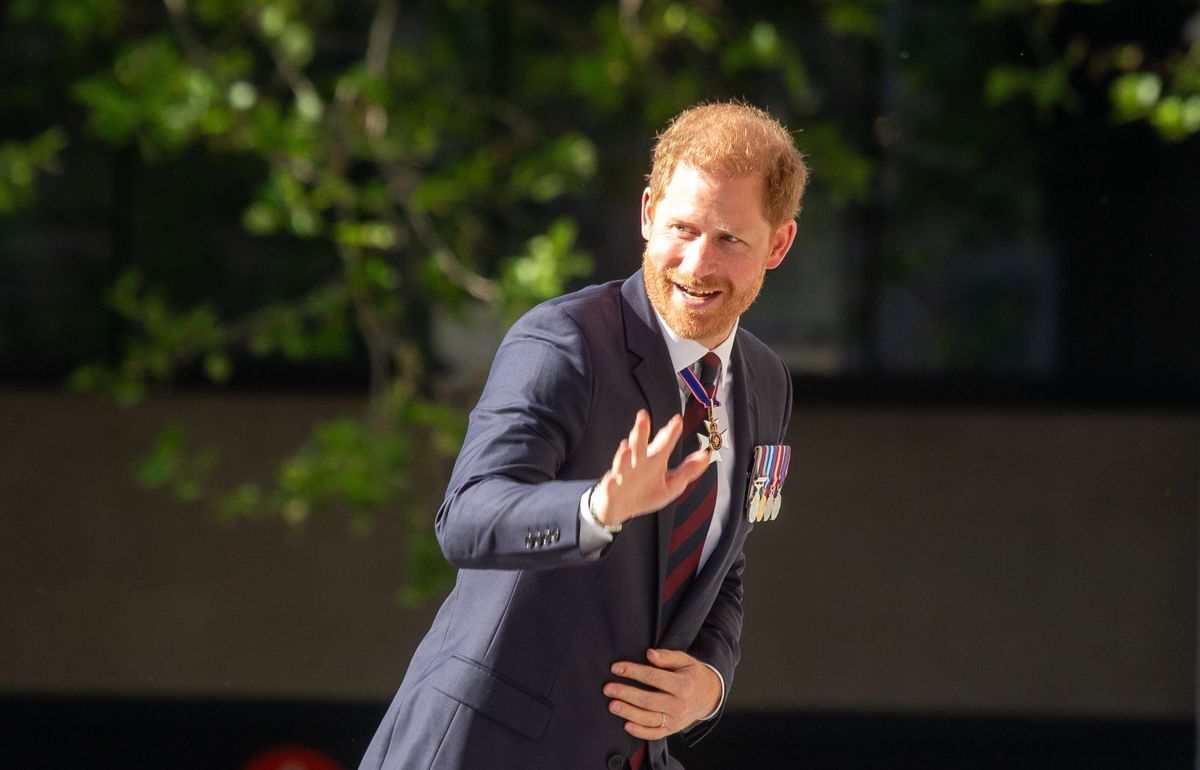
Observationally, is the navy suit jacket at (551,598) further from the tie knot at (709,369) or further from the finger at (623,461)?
the finger at (623,461)

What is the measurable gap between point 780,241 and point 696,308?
18cm

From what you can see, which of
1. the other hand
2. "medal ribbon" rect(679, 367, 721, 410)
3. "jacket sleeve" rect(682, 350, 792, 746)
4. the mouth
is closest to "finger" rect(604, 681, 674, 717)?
the other hand

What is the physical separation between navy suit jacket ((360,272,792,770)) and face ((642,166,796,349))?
6cm

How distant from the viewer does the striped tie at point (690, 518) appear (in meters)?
2.04

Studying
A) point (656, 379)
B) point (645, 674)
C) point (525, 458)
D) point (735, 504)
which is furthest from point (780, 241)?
point (645, 674)

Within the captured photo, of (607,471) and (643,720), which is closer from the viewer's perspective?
(607,471)

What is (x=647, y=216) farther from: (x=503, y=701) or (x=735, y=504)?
(x=503, y=701)

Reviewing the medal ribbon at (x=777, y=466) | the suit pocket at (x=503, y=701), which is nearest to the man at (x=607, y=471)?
the suit pocket at (x=503, y=701)

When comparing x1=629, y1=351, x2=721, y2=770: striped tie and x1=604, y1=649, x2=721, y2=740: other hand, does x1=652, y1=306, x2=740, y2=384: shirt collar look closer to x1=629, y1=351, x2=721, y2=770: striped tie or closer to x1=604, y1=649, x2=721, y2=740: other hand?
x1=629, y1=351, x2=721, y2=770: striped tie

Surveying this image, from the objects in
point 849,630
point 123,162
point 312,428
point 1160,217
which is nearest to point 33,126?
point 123,162

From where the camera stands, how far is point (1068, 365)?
20.2 feet

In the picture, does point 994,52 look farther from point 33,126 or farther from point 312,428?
point 33,126

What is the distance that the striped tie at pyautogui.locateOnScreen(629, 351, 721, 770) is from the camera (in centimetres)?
204

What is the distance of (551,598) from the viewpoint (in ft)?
6.44
